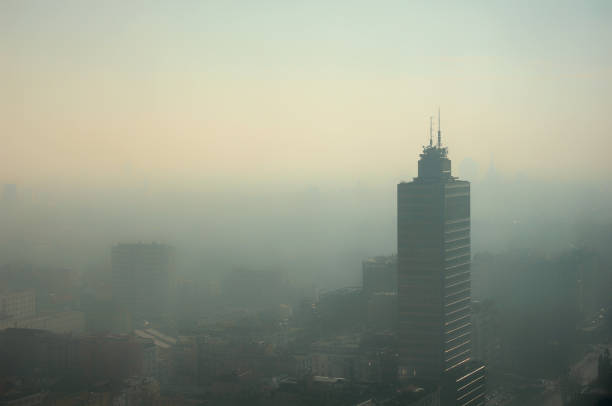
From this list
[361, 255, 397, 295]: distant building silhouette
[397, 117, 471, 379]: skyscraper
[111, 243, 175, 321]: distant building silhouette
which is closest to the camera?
[397, 117, 471, 379]: skyscraper

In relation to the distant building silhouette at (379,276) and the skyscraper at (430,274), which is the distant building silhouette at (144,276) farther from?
the skyscraper at (430,274)

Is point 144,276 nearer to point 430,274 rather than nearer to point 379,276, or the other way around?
point 379,276

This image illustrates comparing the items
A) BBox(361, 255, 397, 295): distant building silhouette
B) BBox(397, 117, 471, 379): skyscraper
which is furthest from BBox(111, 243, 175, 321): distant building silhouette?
BBox(397, 117, 471, 379): skyscraper

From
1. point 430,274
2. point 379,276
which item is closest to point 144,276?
point 379,276

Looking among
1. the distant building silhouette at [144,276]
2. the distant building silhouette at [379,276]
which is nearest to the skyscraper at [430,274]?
the distant building silhouette at [379,276]

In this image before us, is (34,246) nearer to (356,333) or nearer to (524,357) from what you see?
(356,333)

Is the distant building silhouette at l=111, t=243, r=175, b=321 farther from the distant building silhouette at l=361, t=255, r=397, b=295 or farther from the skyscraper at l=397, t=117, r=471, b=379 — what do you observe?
the skyscraper at l=397, t=117, r=471, b=379

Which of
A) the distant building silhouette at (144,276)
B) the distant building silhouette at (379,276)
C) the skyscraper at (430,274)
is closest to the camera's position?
the skyscraper at (430,274)
